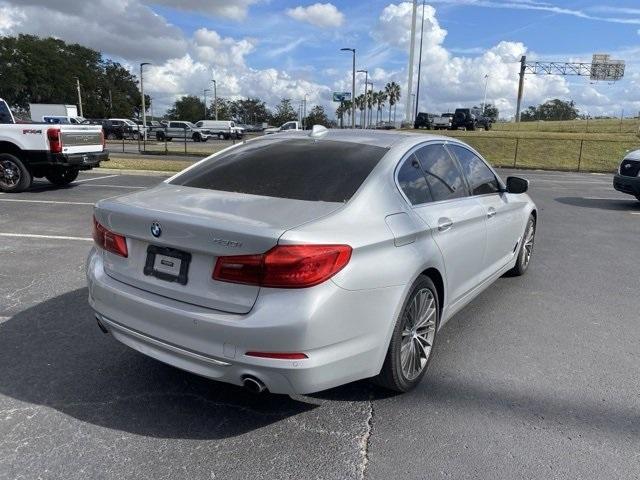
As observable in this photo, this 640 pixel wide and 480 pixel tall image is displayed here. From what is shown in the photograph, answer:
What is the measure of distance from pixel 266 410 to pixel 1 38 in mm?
101345

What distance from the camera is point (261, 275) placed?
2.44 m

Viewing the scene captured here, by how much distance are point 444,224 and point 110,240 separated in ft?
6.80

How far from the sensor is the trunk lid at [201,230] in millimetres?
2484

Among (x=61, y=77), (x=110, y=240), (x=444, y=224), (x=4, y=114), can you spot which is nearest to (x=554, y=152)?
(x=4, y=114)

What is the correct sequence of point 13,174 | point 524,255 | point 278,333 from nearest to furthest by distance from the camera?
point 278,333 → point 524,255 → point 13,174

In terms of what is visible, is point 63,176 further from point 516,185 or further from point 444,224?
point 444,224

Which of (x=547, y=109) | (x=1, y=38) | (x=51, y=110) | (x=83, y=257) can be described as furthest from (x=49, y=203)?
(x=547, y=109)

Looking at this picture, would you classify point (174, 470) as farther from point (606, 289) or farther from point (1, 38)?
point (1, 38)

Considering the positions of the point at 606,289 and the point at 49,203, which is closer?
the point at 606,289

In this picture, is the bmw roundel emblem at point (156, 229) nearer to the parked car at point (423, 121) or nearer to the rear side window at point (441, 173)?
the rear side window at point (441, 173)

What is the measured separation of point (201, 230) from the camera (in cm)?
255

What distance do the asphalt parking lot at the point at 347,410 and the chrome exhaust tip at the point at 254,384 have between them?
337 mm

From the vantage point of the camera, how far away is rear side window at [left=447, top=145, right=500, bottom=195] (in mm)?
4223

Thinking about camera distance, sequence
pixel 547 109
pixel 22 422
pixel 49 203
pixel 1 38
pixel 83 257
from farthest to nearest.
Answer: pixel 547 109
pixel 1 38
pixel 49 203
pixel 83 257
pixel 22 422
